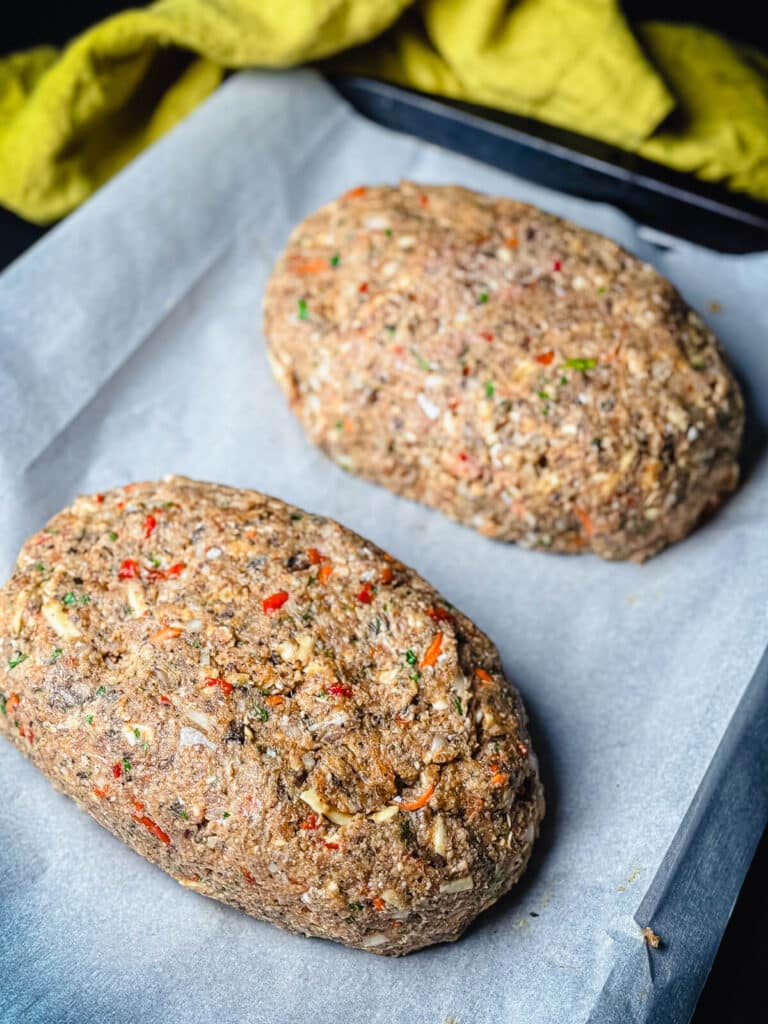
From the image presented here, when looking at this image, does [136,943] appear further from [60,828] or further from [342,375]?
[342,375]

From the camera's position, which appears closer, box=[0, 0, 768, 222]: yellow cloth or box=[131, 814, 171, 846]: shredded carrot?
box=[131, 814, 171, 846]: shredded carrot

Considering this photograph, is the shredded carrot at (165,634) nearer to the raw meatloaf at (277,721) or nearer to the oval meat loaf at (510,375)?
the raw meatloaf at (277,721)

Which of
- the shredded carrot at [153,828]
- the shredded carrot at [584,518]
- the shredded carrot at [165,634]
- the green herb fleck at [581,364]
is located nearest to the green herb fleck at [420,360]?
the green herb fleck at [581,364]

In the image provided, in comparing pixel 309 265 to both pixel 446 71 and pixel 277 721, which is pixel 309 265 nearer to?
pixel 446 71

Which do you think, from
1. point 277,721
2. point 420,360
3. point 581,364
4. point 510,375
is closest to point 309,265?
point 420,360

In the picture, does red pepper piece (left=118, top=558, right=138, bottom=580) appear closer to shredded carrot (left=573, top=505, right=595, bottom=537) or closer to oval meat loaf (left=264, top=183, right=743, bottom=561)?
oval meat loaf (left=264, top=183, right=743, bottom=561)

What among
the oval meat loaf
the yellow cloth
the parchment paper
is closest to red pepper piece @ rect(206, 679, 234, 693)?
Answer: the parchment paper
